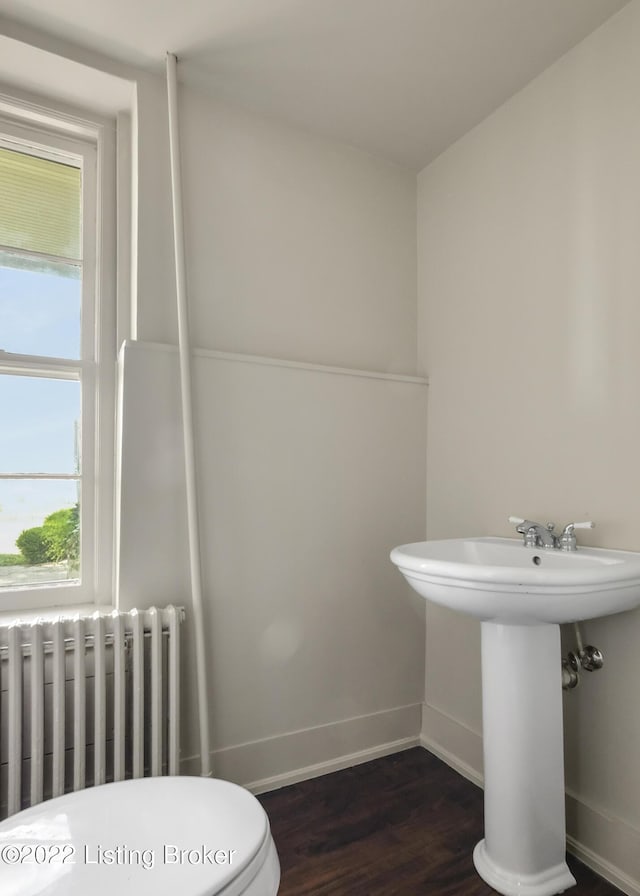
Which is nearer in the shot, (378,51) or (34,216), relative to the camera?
(378,51)

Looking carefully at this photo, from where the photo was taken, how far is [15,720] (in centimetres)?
144

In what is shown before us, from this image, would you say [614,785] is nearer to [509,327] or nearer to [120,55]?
[509,327]

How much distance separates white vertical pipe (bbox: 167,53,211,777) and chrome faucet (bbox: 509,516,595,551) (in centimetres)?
98

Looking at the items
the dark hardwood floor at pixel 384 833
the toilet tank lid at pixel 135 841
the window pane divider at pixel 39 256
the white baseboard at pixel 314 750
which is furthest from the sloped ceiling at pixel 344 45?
the dark hardwood floor at pixel 384 833

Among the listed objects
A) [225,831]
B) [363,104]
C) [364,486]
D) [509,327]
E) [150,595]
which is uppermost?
[363,104]

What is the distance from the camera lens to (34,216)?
1859 millimetres

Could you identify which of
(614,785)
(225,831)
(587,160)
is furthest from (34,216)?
(614,785)

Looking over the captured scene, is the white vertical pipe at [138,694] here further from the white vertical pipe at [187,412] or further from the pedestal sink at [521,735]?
the pedestal sink at [521,735]

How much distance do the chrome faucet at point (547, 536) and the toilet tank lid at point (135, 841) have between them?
103 centimetres

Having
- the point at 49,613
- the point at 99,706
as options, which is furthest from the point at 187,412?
the point at 99,706

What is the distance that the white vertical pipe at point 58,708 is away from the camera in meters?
1.47

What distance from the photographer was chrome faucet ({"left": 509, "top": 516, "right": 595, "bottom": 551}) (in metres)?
1.51

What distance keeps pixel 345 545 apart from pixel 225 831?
123cm

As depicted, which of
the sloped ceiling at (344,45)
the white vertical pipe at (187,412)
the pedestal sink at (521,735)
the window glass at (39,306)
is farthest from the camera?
the window glass at (39,306)
